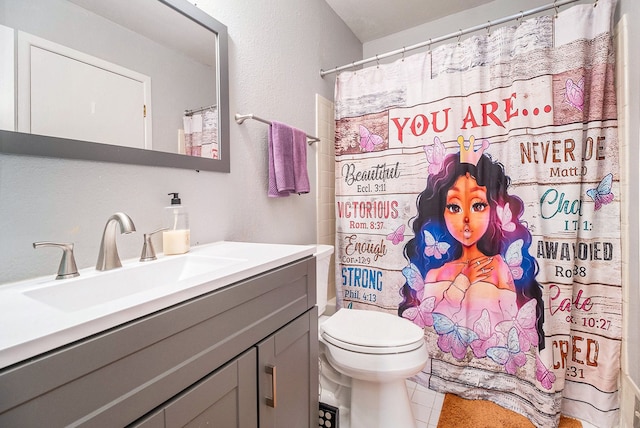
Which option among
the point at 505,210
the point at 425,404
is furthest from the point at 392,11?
the point at 425,404

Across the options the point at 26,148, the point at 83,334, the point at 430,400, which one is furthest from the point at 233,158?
the point at 430,400

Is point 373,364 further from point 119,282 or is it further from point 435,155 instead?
point 435,155

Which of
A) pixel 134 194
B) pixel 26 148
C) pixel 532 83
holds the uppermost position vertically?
pixel 532 83

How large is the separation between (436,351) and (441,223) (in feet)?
2.37

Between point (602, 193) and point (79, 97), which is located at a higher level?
point (79, 97)

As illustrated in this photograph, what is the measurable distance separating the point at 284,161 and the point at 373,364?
3.25 ft

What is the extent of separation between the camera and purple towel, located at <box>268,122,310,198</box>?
57.2 inches

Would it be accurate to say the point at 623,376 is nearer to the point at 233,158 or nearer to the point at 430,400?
the point at 430,400

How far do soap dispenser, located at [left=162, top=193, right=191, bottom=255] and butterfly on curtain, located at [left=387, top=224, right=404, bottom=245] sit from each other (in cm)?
118

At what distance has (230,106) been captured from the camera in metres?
1.31

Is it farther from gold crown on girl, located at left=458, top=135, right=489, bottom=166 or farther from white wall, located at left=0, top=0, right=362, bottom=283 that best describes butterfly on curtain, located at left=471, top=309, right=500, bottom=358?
white wall, located at left=0, top=0, right=362, bottom=283

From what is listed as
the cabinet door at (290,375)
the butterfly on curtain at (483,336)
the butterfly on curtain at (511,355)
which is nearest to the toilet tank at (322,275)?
the cabinet door at (290,375)

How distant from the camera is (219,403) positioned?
668 millimetres

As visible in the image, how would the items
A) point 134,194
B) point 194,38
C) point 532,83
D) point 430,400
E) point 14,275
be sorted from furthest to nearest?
point 430,400
point 532,83
point 194,38
point 134,194
point 14,275
